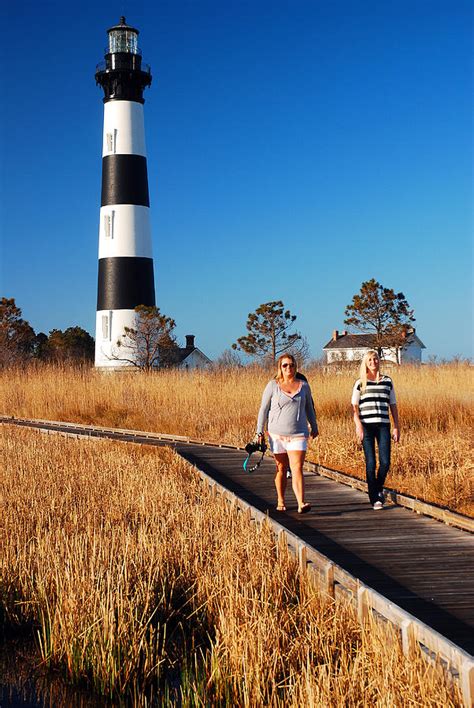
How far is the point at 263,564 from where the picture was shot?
601 centimetres

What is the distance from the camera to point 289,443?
8141 mm

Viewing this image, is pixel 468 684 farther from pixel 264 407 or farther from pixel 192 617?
pixel 264 407

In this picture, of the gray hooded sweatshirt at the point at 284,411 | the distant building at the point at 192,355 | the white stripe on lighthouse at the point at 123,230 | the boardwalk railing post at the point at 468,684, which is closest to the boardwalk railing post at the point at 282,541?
the gray hooded sweatshirt at the point at 284,411

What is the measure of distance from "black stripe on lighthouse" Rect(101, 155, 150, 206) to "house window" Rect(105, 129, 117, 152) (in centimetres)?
32

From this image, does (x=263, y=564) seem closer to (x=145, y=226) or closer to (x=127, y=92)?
(x=145, y=226)

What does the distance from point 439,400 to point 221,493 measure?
28.0 feet

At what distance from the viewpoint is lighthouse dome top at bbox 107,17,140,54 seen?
114 feet

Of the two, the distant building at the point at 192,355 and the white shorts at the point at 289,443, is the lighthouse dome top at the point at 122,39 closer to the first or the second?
the distant building at the point at 192,355

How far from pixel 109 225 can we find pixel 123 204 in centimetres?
94

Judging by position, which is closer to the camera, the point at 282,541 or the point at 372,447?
the point at 282,541

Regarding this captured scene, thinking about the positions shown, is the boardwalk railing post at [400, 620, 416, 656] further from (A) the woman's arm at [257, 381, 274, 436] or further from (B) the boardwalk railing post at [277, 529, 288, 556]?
(A) the woman's arm at [257, 381, 274, 436]

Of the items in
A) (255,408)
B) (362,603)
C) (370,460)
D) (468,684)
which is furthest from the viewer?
(255,408)

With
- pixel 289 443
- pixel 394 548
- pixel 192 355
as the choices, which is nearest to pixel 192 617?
pixel 394 548

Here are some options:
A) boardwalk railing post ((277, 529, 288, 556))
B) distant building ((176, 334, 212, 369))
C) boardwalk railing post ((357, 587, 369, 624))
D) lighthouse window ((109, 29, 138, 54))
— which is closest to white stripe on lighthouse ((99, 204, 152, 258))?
lighthouse window ((109, 29, 138, 54))
